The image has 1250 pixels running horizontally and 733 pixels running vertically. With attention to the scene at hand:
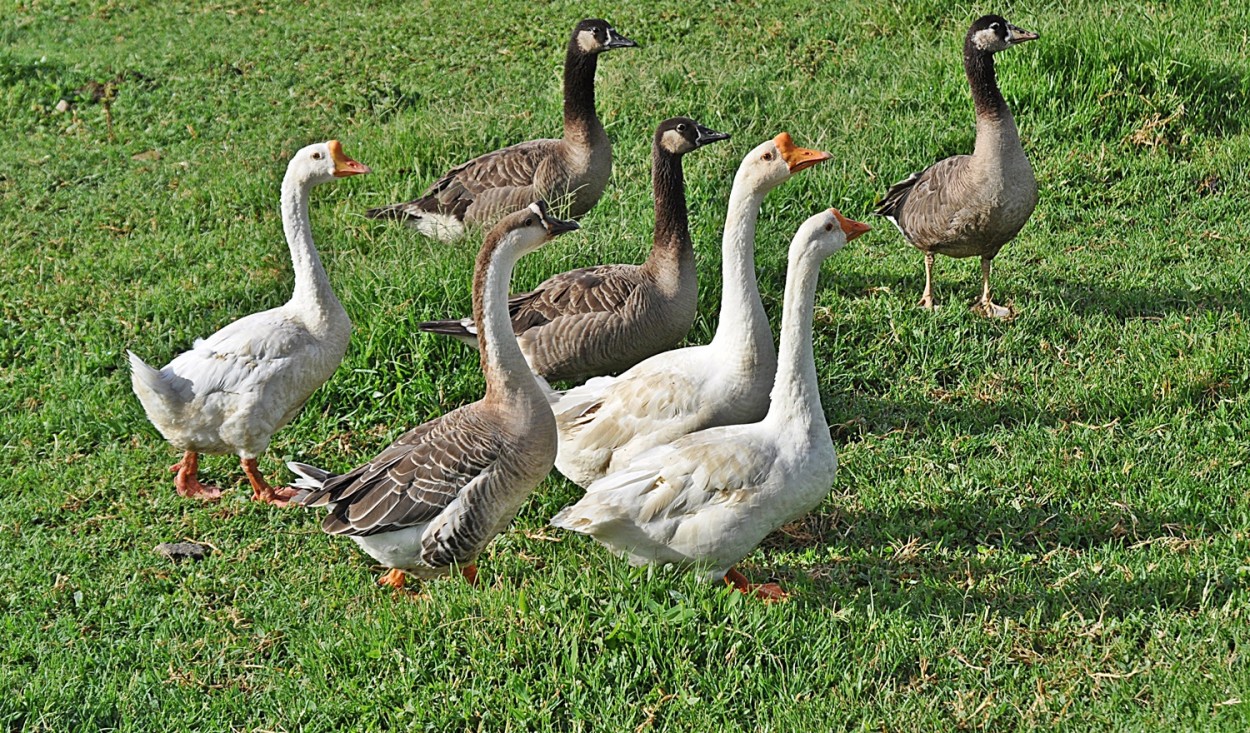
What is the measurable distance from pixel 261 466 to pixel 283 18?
774cm

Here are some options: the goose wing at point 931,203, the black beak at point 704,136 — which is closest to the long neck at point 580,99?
the black beak at point 704,136

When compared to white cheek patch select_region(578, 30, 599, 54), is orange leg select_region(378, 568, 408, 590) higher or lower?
lower

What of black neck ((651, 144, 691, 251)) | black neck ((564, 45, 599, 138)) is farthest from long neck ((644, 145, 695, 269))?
black neck ((564, 45, 599, 138))

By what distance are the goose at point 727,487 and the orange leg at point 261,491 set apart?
1.87m

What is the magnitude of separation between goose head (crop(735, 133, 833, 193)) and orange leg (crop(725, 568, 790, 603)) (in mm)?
1865

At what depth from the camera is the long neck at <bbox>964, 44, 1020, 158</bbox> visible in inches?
284

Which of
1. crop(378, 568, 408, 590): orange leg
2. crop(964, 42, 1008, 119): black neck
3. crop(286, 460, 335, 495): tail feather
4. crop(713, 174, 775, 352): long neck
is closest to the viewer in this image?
crop(378, 568, 408, 590): orange leg

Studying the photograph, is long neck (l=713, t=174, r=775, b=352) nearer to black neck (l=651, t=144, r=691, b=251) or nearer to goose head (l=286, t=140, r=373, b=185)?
black neck (l=651, t=144, r=691, b=251)

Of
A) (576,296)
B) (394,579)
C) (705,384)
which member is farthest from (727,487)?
(576,296)

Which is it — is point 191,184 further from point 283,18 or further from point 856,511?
point 856,511

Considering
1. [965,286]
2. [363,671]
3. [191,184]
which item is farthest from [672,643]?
[191,184]

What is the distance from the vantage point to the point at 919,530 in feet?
18.1

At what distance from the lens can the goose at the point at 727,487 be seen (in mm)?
4797

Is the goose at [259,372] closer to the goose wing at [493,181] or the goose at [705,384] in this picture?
the goose at [705,384]
